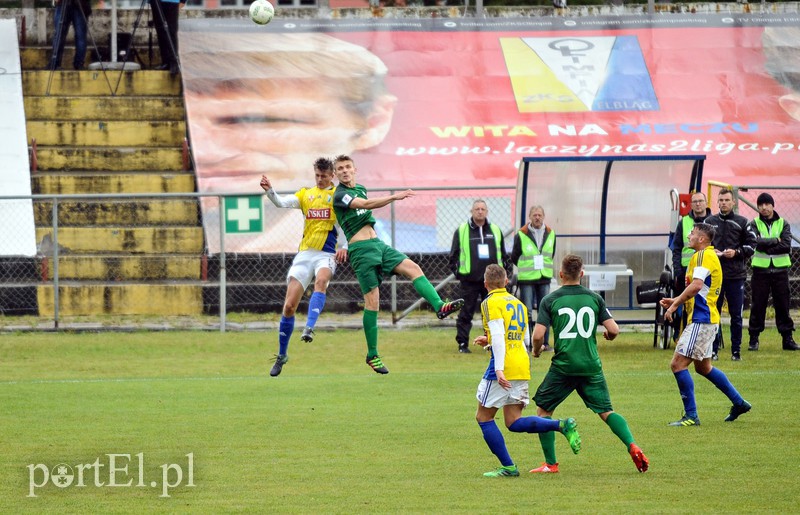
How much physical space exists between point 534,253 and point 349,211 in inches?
242

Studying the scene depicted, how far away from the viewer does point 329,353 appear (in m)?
18.8

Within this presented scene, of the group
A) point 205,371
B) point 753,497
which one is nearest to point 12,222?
point 205,371

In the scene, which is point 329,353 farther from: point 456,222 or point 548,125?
point 548,125

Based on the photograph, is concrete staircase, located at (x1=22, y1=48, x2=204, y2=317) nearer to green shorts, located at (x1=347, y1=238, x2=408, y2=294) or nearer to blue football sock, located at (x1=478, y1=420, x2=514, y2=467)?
green shorts, located at (x1=347, y1=238, x2=408, y2=294)

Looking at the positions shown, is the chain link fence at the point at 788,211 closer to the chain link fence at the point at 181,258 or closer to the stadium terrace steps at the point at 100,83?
the chain link fence at the point at 181,258

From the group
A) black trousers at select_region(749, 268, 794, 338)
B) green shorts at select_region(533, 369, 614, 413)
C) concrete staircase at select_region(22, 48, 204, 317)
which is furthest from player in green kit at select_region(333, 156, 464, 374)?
concrete staircase at select_region(22, 48, 204, 317)

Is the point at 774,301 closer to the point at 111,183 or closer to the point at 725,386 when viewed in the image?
the point at 725,386

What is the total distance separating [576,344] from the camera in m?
10.2

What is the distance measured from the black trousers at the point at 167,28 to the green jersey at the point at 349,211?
15.4m

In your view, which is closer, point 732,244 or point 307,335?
point 307,335

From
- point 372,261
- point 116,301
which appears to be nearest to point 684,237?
point 372,261

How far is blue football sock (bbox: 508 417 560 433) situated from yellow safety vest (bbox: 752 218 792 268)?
9.15 m

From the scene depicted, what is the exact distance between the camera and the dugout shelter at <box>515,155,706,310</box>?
19422mm

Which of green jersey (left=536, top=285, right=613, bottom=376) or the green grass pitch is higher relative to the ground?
green jersey (left=536, top=285, right=613, bottom=376)
